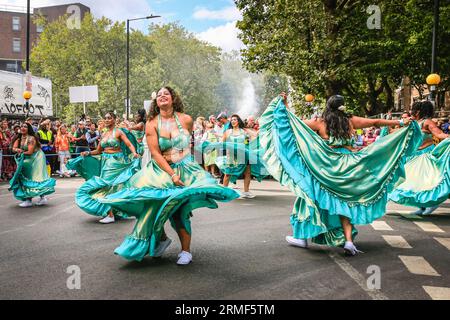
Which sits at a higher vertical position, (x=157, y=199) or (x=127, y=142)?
(x=127, y=142)

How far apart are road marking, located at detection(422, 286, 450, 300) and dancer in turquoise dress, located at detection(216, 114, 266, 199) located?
6695mm

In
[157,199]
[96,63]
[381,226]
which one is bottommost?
[381,226]

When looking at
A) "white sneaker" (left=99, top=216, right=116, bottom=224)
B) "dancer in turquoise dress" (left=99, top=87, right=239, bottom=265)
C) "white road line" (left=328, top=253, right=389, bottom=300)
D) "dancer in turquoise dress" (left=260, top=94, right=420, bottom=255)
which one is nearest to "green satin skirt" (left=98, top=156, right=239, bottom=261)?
"dancer in turquoise dress" (left=99, top=87, right=239, bottom=265)

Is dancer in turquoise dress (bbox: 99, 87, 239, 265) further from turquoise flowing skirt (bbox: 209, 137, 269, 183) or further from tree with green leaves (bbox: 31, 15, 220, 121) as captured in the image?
tree with green leaves (bbox: 31, 15, 220, 121)

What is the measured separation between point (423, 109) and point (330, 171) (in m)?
3.25

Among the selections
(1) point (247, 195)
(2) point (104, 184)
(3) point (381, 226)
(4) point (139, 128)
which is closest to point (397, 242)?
(3) point (381, 226)

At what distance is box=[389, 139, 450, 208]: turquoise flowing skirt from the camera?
7746mm

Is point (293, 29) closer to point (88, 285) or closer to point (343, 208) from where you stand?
point (343, 208)

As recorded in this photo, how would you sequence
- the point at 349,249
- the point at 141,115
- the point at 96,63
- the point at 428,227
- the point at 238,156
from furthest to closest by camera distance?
1. the point at 96,63
2. the point at 238,156
3. the point at 141,115
4. the point at 428,227
5. the point at 349,249

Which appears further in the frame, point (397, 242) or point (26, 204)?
point (26, 204)

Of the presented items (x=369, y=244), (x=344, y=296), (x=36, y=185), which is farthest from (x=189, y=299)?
(x=36, y=185)

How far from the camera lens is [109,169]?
809 cm

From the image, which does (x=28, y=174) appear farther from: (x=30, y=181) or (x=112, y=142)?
(x=112, y=142)

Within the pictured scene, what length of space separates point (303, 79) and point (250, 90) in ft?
310
